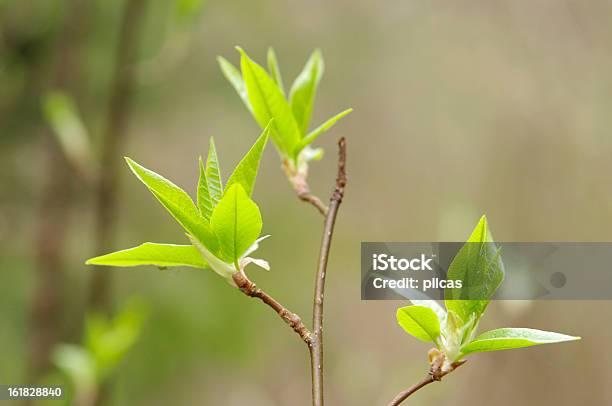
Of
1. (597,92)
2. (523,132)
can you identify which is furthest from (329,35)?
(597,92)

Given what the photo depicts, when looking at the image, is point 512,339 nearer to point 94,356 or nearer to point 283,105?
point 283,105

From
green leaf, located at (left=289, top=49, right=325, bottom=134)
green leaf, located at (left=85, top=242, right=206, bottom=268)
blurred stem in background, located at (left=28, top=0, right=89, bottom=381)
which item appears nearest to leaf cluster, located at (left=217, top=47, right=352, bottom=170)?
green leaf, located at (left=289, top=49, right=325, bottom=134)

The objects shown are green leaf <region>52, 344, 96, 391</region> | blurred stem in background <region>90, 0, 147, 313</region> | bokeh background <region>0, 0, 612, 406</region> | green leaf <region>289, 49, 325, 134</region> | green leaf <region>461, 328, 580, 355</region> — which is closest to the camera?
green leaf <region>461, 328, 580, 355</region>

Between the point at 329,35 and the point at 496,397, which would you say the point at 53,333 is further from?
the point at 496,397

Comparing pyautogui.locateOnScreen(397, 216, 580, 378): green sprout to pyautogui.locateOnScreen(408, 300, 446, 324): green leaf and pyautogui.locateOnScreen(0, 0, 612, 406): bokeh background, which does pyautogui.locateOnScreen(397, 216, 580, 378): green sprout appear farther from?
pyautogui.locateOnScreen(0, 0, 612, 406): bokeh background

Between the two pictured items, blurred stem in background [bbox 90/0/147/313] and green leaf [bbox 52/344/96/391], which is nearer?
green leaf [bbox 52/344/96/391]

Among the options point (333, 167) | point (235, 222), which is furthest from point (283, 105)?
point (333, 167)

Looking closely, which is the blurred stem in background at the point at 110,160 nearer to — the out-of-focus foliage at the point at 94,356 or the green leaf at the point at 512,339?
the out-of-focus foliage at the point at 94,356
